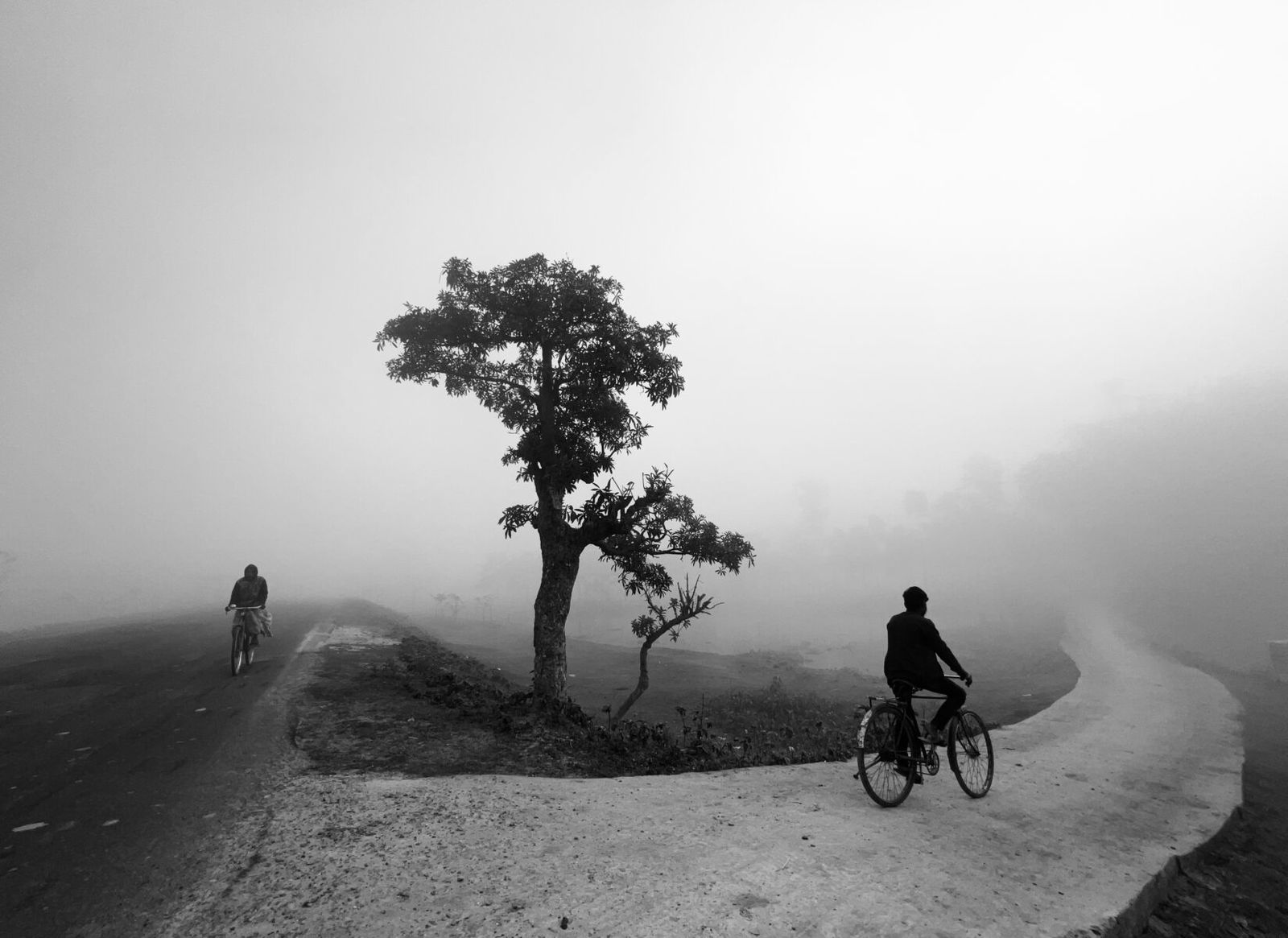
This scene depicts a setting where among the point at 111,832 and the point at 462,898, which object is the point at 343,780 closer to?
the point at 111,832

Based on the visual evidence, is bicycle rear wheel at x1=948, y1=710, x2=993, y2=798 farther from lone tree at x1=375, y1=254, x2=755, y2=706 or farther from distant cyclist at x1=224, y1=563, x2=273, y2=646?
distant cyclist at x1=224, y1=563, x2=273, y2=646

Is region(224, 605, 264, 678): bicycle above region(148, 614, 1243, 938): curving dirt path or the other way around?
above

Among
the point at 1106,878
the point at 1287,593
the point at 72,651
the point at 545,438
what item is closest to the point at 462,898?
the point at 1106,878

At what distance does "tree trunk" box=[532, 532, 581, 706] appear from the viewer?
12.3 metres

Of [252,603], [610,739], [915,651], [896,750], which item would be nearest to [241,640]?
[252,603]

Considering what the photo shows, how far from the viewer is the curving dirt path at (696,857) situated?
162 inches

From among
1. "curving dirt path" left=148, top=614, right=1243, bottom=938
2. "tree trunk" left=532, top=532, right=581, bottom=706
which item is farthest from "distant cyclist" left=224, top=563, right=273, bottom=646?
"curving dirt path" left=148, top=614, right=1243, bottom=938

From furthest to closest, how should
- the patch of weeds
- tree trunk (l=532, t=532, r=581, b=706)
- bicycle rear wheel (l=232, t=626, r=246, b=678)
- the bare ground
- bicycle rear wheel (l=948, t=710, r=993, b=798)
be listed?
1. bicycle rear wheel (l=232, t=626, r=246, b=678)
2. tree trunk (l=532, t=532, r=581, b=706)
3. the patch of weeds
4. bicycle rear wheel (l=948, t=710, r=993, b=798)
5. the bare ground

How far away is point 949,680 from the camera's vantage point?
6629 millimetres

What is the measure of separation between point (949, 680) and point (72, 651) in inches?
1039

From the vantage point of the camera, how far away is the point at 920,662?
6.78 meters

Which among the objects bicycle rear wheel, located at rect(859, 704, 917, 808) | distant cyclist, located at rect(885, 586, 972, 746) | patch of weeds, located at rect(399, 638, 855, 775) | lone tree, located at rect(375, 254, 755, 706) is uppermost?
lone tree, located at rect(375, 254, 755, 706)

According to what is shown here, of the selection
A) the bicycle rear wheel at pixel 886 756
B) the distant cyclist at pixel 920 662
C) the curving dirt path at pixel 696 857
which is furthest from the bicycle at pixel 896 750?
the curving dirt path at pixel 696 857

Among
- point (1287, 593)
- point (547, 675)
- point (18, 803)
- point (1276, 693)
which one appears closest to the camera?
point (18, 803)
